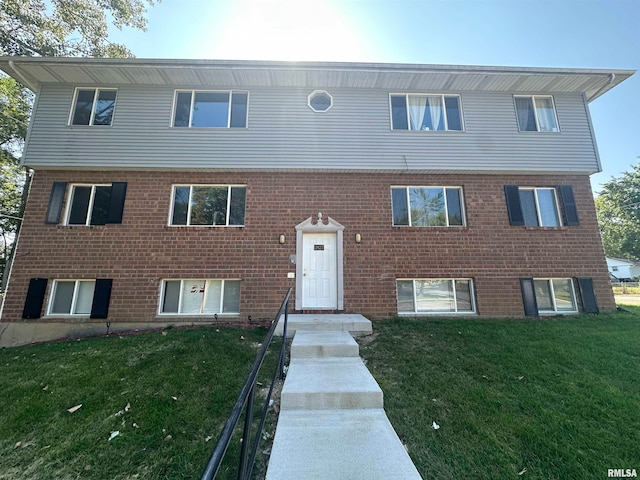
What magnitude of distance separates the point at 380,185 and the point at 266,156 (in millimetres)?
3234

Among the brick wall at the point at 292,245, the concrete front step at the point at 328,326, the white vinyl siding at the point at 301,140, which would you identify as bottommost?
the concrete front step at the point at 328,326

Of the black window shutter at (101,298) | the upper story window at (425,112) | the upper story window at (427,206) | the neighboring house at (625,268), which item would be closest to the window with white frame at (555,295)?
the upper story window at (427,206)

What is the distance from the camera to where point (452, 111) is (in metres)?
7.48

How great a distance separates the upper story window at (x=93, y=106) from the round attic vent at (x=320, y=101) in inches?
217

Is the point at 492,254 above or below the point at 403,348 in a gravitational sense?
above

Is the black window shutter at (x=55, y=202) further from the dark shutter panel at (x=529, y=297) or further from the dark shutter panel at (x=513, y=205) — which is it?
the dark shutter panel at (x=529, y=297)

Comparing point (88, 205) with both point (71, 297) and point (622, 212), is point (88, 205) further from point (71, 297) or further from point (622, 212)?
point (622, 212)

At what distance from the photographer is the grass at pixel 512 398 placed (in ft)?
7.34

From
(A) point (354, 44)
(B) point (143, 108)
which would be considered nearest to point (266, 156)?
(B) point (143, 108)

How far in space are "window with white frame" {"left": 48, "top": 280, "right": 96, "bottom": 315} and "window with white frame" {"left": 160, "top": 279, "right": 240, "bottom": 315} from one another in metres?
1.84

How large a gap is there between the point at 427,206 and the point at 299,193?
3.58 meters

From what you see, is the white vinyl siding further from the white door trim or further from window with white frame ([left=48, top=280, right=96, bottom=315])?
window with white frame ([left=48, top=280, right=96, bottom=315])

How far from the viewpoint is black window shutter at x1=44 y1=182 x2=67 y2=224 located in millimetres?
6582

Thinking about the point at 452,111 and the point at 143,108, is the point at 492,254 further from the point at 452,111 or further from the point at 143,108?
the point at 143,108
